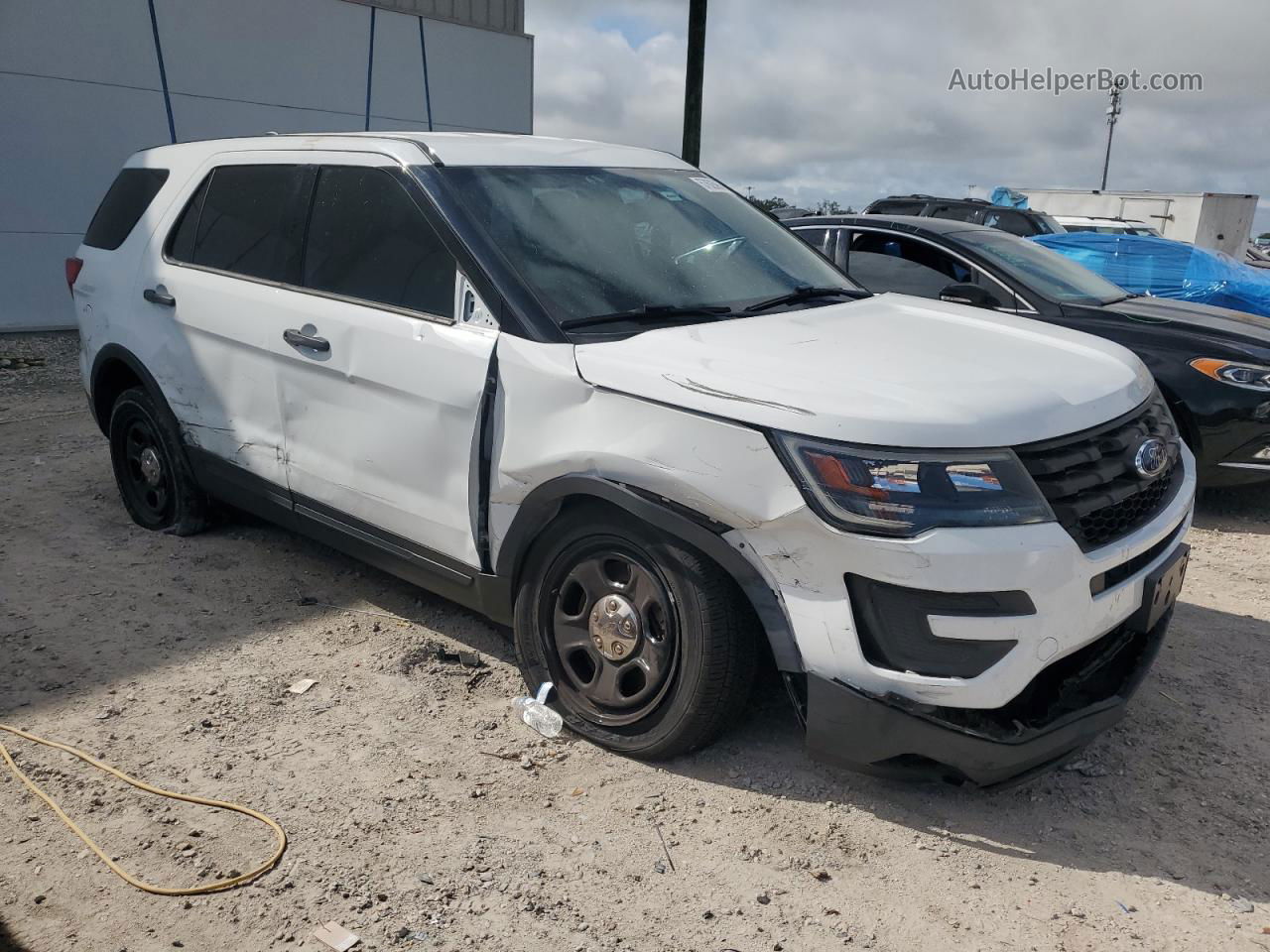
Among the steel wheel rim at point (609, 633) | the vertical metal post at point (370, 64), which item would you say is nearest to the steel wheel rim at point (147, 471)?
the steel wheel rim at point (609, 633)

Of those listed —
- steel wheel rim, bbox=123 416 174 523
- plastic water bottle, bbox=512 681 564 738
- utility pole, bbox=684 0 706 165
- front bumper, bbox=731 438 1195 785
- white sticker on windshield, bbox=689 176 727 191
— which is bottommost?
plastic water bottle, bbox=512 681 564 738

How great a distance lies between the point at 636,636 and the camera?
10.2ft

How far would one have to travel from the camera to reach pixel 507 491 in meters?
3.30

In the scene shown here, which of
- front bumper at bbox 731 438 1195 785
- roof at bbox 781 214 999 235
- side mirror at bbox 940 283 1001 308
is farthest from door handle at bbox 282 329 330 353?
roof at bbox 781 214 999 235

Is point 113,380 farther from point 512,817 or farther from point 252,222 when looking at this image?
point 512,817

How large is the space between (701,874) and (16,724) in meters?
2.29

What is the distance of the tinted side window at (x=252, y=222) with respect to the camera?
4129 millimetres

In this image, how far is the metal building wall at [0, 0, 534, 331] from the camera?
11.3 meters

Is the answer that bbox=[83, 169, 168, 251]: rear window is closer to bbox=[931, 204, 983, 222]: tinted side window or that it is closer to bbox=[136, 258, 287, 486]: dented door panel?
bbox=[136, 258, 287, 486]: dented door panel

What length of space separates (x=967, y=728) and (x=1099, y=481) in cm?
76

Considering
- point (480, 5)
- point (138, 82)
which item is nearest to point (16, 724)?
point (138, 82)

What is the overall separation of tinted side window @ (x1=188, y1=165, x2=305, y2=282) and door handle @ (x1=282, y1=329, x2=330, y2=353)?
252 mm

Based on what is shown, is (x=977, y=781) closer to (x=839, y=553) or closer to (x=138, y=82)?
(x=839, y=553)

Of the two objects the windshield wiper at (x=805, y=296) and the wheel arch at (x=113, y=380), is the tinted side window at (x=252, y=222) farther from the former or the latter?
the windshield wiper at (x=805, y=296)
